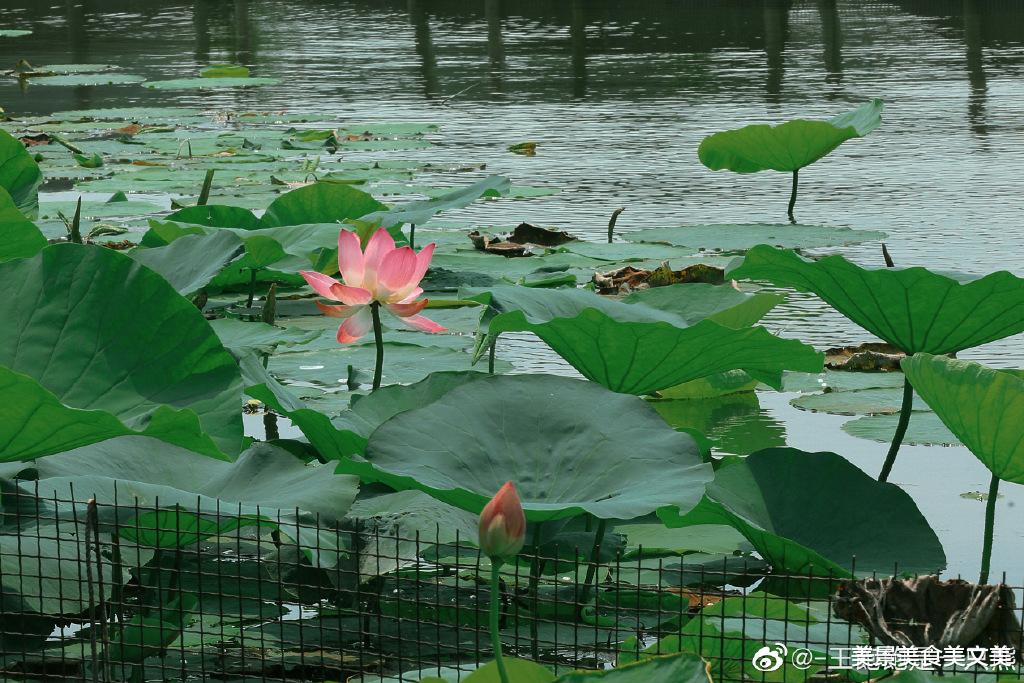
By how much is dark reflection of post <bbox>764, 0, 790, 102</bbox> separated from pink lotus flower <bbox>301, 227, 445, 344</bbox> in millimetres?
4459

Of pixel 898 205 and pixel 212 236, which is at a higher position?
pixel 212 236

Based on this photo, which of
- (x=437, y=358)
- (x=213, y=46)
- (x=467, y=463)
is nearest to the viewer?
(x=467, y=463)

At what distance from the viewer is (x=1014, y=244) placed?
3359 mm

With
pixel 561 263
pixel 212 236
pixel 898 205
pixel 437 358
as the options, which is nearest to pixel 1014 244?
pixel 898 205

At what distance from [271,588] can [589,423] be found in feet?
1.29

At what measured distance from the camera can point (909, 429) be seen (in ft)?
7.03

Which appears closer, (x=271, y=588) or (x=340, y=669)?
(x=340, y=669)

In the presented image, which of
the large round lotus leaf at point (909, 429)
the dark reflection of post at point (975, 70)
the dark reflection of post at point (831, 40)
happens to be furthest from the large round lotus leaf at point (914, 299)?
the dark reflection of post at point (831, 40)

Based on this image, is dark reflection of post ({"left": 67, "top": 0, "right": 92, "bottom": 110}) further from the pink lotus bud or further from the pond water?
the pink lotus bud

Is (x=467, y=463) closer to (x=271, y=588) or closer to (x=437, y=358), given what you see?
(x=271, y=588)

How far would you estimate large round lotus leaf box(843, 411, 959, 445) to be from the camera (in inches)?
82.2

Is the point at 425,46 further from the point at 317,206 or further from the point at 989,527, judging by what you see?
the point at 989,527

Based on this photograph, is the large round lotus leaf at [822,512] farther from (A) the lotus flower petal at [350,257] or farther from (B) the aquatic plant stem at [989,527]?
(A) the lotus flower petal at [350,257]

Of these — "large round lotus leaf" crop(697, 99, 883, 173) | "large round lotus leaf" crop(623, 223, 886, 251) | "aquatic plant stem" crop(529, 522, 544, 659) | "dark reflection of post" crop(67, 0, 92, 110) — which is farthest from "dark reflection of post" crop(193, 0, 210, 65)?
"aquatic plant stem" crop(529, 522, 544, 659)
